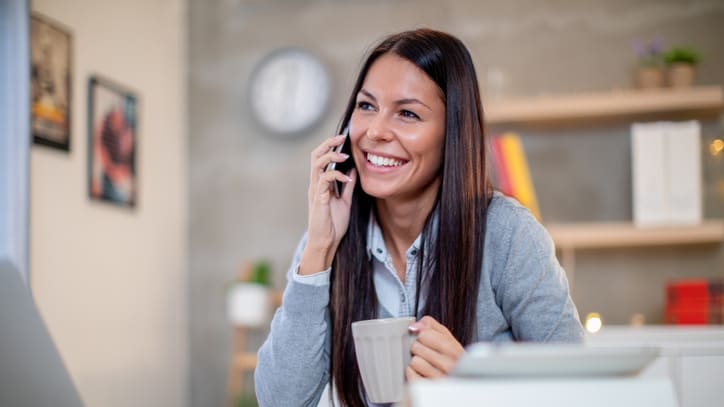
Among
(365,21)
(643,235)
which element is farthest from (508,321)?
(365,21)

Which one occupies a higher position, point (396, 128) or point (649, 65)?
point (649, 65)

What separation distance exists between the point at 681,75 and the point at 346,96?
1.32 m

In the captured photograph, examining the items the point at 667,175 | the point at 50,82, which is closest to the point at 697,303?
the point at 667,175

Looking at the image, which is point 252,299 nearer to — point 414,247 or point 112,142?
point 112,142

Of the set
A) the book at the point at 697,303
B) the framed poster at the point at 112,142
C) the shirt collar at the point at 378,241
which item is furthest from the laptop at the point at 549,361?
the framed poster at the point at 112,142

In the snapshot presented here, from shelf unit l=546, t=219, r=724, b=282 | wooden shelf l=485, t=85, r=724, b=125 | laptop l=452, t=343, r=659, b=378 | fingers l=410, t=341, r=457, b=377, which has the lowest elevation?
fingers l=410, t=341, r=457, b=377

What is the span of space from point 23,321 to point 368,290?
0.60m

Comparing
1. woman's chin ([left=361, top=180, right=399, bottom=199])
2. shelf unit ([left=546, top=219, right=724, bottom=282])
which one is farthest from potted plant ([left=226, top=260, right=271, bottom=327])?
woman's chin ([left=361, top=180, right=399, bottom=199])

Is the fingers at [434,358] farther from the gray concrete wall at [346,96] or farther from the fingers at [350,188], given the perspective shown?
the gray concrete wall at [346,96]

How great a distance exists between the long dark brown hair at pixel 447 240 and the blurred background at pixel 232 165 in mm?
1596

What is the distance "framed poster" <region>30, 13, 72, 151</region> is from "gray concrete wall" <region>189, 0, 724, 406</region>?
88 centimetres

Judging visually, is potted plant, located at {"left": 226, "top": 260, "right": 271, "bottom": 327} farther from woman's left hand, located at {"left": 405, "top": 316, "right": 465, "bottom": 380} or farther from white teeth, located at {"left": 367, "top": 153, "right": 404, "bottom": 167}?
woman's left hand, located at {"left": 405, "top": 316, "right": 465, "bottom": 380}

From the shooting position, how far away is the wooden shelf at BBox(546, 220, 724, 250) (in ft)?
8.96

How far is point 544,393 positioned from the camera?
0.60 meters
